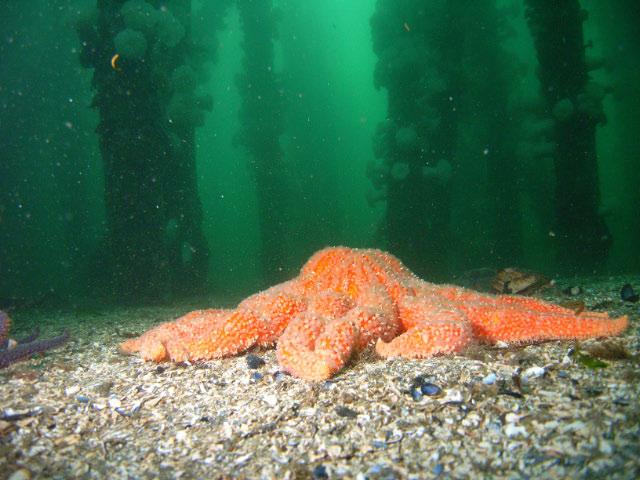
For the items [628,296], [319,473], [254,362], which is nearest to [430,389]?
[319,473]

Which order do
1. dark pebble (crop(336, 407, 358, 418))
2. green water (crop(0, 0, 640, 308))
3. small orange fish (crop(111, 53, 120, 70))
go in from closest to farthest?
dark pebble (crop(336, 407, 358, 418))
small orange fish (crop(111, 53, 120, 70))
green water (crop(0, 0, 640, 308))

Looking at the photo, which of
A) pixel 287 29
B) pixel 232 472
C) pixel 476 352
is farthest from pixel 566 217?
pixel 287 29

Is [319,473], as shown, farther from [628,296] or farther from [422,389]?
[628,296]

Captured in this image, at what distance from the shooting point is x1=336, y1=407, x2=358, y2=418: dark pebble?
2.29 m

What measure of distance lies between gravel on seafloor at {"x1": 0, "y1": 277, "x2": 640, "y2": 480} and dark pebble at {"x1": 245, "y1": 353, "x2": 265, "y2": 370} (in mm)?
11

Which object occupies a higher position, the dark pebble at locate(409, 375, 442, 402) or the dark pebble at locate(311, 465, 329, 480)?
the dark pebble at locate(409, 375, 442, 402)

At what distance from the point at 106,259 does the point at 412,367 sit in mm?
10516

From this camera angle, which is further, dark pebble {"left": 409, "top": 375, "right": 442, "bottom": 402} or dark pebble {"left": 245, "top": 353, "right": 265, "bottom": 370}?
dark pebble {"left": 245, "top": 353, "right": 265, "bottom": 370}

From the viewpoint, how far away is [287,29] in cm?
3706

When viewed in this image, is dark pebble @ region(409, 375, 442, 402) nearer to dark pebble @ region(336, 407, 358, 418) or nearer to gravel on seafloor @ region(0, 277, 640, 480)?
gravel on seafloor @ region(0, 277, 640, 480)

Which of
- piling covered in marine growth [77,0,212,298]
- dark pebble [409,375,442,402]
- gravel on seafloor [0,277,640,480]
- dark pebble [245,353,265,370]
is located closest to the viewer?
gravel on seafloor [0,277,640,480]

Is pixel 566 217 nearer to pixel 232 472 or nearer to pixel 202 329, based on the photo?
pixel 202 329

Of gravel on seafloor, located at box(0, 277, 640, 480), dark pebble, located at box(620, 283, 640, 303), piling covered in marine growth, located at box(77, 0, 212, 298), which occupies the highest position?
piling covered in marine growth, located at box(77, 0, 212, 298)

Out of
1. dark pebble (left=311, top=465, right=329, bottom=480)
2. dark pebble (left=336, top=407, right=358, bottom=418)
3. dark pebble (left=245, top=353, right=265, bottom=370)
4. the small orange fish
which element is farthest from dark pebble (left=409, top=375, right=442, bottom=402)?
the small orange fish
